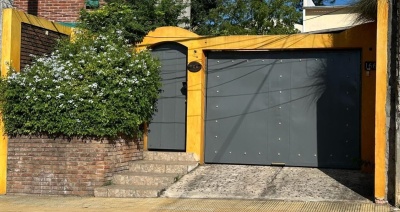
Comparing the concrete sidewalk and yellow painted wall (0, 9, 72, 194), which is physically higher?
yellow painted wall (0, 9, 72, 194)

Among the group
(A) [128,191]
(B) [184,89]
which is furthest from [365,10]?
(A) [128,191]

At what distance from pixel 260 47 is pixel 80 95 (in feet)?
12.8

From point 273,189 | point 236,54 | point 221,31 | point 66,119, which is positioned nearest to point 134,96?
point 66,119

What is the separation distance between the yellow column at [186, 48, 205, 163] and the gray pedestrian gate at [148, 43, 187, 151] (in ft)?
0.85

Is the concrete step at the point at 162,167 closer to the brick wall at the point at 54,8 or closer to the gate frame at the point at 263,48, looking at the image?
the gate frame at the point at 263,48

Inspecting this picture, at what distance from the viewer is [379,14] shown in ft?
30.0

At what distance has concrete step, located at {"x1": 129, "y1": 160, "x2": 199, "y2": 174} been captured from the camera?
11.4 meters

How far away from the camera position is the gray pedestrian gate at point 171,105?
12.3 metres

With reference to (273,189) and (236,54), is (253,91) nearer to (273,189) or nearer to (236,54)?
(236,54)

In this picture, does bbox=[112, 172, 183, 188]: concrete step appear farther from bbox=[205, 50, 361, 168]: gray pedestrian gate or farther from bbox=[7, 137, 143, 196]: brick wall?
bbox=[205, 50, 361, 168]: gray pedestrian gate

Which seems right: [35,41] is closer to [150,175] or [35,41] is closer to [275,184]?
[150,175]

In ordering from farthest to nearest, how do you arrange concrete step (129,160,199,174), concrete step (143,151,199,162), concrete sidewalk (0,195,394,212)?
concrete step (143,151,199,162) → concrete step (129,160,199,174) → concrete sidewalk (0,195,394,212)

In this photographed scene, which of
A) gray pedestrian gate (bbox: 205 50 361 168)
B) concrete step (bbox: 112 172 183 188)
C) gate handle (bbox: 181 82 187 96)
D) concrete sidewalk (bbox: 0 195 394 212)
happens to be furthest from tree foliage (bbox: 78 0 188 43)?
concrete sidewalk (bbox: 0 195 394 212)

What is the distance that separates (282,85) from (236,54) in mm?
1244
